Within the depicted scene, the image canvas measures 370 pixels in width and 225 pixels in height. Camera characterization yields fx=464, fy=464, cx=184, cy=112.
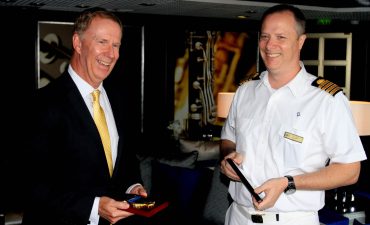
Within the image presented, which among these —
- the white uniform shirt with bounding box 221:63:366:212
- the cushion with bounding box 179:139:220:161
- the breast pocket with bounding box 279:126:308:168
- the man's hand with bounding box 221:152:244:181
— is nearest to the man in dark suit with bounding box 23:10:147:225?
the man's hand with bounding box 221:152:244:181

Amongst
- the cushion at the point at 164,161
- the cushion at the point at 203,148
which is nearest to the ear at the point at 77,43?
the cushion at the point at 164,161

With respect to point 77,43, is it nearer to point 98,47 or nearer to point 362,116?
point 98,47

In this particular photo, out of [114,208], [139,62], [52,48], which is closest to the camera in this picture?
[114,208]

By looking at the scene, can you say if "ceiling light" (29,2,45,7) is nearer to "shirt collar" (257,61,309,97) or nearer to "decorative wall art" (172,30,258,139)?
"decorative wall art" (172,30,258,139)

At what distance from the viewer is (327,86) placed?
2.08 meters

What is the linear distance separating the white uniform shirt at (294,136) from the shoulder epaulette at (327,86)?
0.02m

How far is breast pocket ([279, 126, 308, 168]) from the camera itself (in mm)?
2051

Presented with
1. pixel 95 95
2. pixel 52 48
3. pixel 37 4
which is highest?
pixel 37 4

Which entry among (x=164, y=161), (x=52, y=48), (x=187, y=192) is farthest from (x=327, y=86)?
(x=52, y=48)

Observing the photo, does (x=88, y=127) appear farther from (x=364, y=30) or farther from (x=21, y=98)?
(x=364, y=30)

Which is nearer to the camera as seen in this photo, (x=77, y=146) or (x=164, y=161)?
(x=77, y=146)

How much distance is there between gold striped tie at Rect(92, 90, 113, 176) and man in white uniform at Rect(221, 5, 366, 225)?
520 millimetres

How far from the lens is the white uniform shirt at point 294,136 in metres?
1.99

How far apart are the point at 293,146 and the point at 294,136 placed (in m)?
0.05
